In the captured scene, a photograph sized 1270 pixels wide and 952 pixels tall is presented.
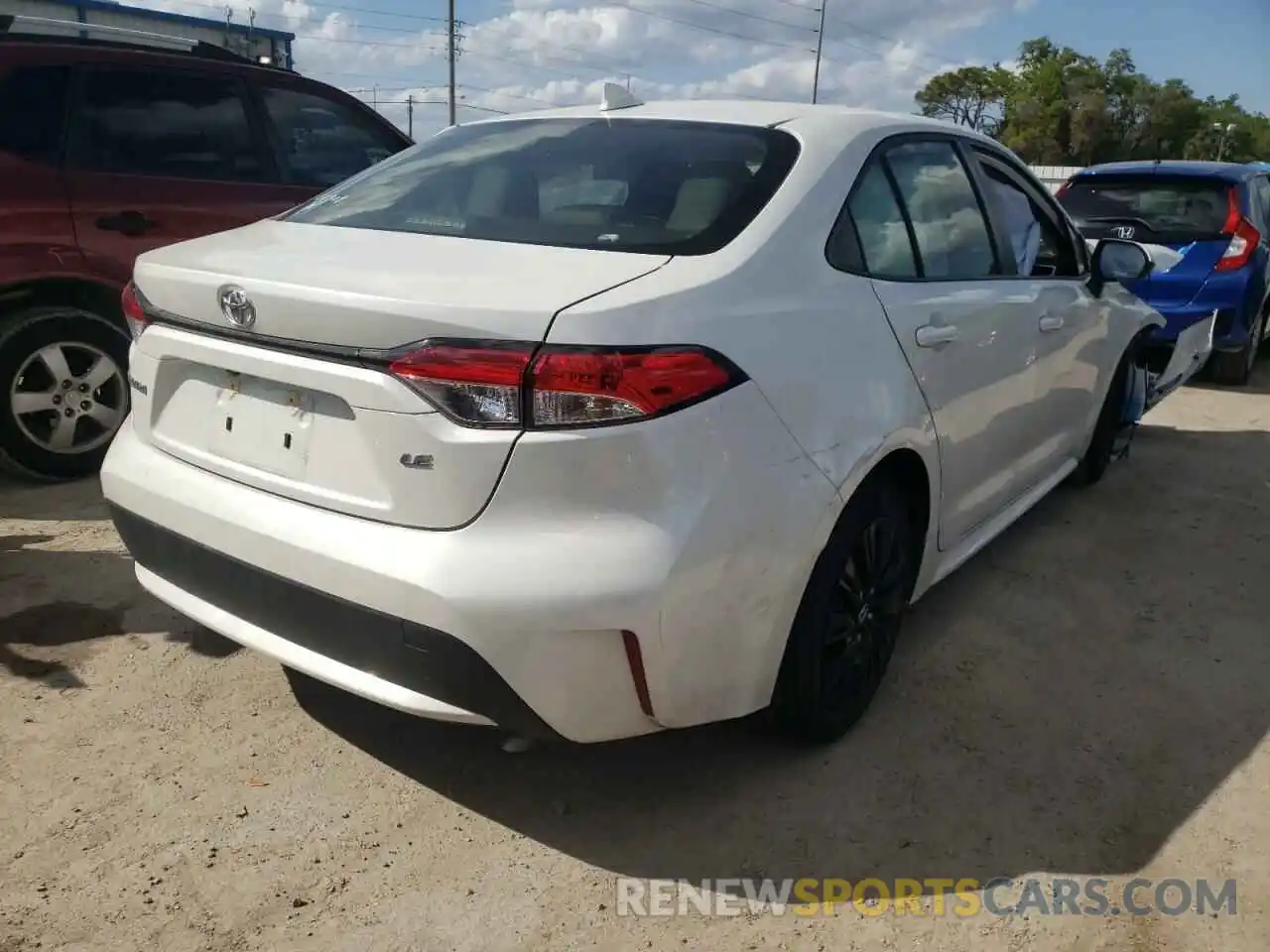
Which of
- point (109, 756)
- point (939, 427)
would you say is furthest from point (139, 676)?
point (939, 427)

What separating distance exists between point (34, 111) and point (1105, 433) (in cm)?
492

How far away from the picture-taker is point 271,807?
2490mm

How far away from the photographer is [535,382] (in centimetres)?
192

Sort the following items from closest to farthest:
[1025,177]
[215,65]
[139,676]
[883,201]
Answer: [883,201]
[139,676]
[1025,177]
[215,65]

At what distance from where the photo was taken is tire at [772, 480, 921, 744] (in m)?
2.46

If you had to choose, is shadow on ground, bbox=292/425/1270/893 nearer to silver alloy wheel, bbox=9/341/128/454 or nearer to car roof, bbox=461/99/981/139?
car roof, bbox=461/99/981/139

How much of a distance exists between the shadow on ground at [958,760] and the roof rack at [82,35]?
338cm

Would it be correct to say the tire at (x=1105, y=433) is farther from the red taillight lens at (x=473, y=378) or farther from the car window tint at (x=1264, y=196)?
the car window tint at (x=1264, y=196)

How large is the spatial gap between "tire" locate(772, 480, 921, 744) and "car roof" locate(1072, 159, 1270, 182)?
5.69m

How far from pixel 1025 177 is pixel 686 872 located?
284cm

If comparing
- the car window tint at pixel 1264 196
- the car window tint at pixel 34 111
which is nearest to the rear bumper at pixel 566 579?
the car window tint at pixel 34 111

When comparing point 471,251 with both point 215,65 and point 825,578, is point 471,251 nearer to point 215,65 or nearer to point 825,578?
point 825,578

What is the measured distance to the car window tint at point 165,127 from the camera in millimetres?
4586

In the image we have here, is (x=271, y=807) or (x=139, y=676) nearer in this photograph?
(x=271, y=807)
